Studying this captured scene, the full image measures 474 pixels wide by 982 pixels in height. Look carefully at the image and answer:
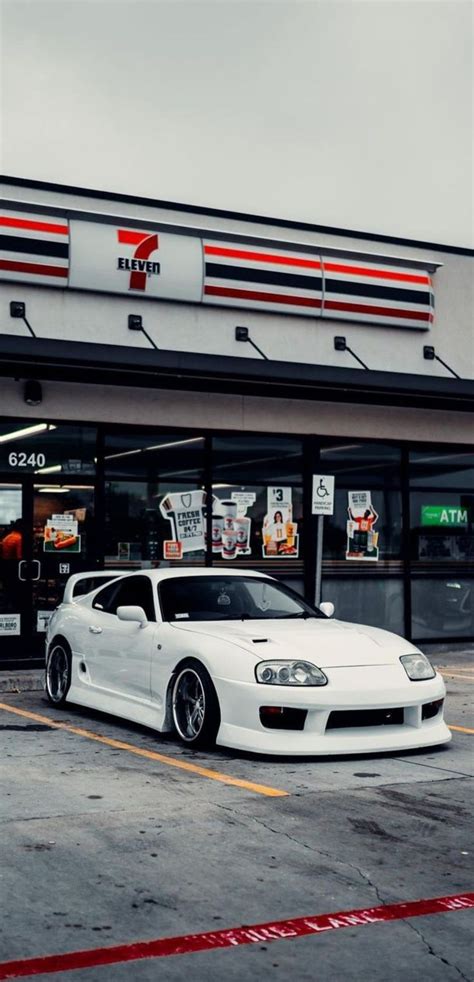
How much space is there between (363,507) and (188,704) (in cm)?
828

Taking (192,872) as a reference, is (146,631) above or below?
above

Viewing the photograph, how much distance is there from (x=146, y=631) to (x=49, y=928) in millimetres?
4844

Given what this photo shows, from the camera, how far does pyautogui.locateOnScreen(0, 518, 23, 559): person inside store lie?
1403 cm

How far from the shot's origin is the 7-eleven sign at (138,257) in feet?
47.8

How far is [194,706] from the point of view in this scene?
827cm

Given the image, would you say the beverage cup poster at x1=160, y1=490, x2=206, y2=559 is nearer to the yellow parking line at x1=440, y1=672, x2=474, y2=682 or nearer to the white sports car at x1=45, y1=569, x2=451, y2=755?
the yellow parking line at x1=440, y1=672, x2=474, y2=682

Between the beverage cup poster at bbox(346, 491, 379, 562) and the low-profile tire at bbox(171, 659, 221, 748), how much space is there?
791cm

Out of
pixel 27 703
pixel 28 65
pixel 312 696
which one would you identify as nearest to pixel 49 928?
pixel 312 696

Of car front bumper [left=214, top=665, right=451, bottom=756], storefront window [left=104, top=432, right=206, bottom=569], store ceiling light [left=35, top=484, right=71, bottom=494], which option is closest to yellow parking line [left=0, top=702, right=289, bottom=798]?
car front bumper [left=214, top=665, right=451, bottom=756]

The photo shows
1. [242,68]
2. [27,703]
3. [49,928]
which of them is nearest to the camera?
[49,928]

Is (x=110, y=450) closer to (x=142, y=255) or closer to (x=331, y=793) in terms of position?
(x=142, y=255)

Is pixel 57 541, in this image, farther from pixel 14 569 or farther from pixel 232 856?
pixel 232 856

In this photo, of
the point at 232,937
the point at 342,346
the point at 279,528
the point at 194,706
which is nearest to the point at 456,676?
the point at 279,528

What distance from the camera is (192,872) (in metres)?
5.03
